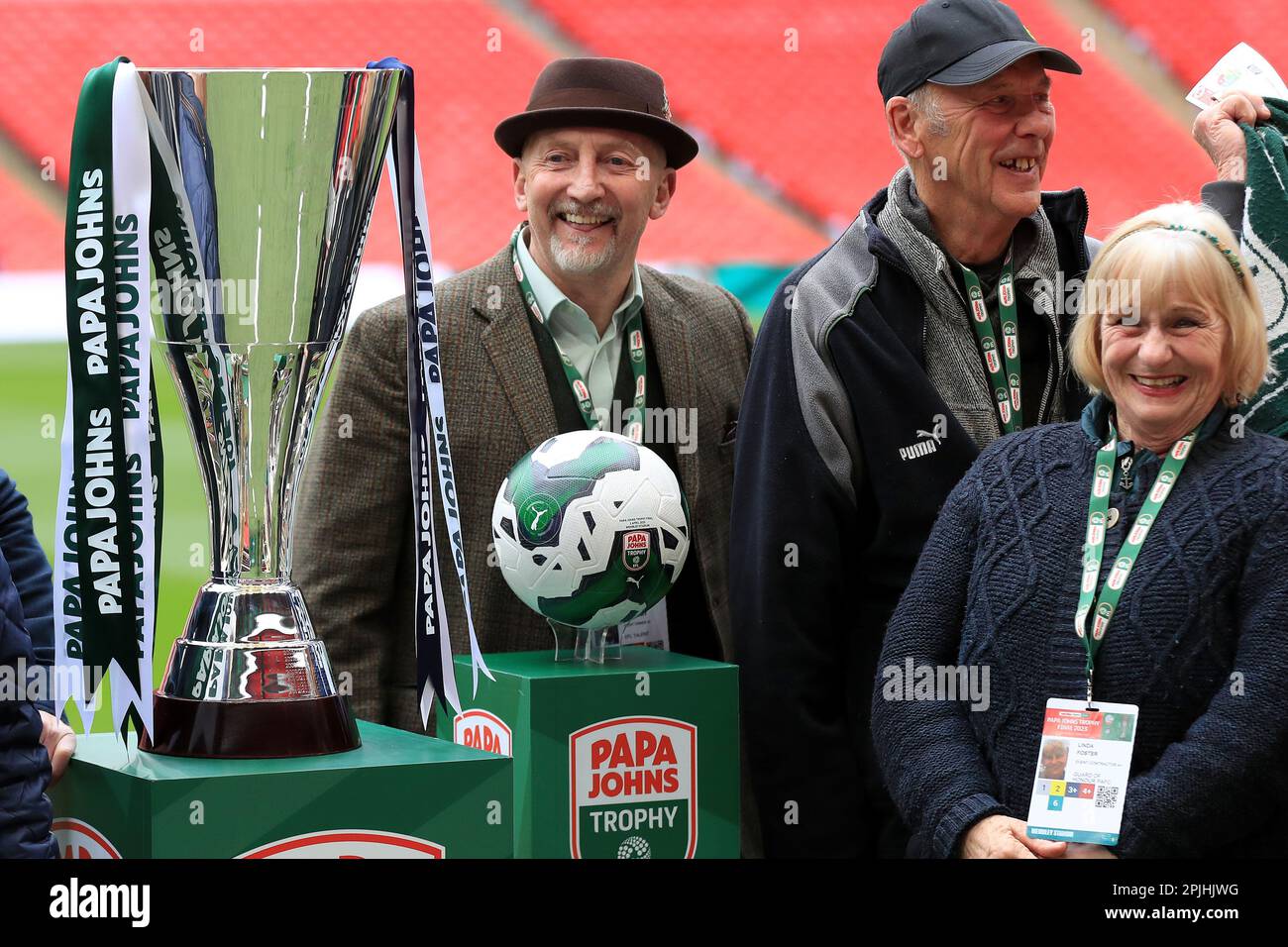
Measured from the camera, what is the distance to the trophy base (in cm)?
119

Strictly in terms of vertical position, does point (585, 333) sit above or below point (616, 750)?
above

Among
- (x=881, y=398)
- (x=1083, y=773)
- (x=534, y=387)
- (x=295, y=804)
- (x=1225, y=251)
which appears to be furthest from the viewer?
(x=534, y=387)

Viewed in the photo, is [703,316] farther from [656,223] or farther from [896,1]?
[896,1]

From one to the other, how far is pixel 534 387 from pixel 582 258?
0.21 metres

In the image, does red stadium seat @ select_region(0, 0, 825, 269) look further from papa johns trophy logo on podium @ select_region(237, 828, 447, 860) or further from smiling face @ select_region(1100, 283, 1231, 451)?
papa johns trophy logo on podium @ select_region(237, 828, 447, 860)

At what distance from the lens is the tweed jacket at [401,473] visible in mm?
2213

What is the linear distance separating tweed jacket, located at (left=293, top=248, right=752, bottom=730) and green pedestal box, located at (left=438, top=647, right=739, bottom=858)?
40 cm

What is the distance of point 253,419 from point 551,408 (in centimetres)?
103

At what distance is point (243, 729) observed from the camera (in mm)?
A: 1194

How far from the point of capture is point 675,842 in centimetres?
181

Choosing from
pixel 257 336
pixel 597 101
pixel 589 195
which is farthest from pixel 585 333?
pixel 257 336

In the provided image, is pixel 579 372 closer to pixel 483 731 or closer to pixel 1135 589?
pixel 483 731

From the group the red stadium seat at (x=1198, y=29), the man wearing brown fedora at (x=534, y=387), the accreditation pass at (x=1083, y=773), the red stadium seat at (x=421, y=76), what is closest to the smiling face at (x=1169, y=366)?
the accreditation pass at (x=1083, y=773)

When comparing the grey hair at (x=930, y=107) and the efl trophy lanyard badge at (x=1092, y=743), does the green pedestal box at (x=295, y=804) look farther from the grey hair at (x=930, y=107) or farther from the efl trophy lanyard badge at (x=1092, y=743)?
the grey hair at (x=930, y=107)
